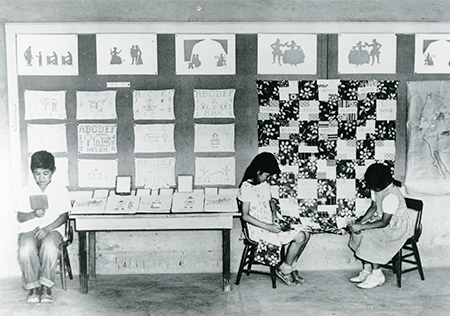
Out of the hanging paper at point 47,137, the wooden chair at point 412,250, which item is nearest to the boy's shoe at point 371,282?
the wooden chair at point 412,250

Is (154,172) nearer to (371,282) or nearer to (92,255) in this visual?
(92,255)

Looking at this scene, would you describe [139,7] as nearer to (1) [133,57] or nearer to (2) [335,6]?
(1) [133,57]

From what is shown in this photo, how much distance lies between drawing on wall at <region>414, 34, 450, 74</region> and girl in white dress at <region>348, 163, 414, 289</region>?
1.19m

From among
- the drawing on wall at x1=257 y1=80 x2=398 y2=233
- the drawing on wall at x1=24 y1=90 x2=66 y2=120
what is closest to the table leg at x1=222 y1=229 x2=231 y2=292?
the drawing on wall at x1=257 y1=80 x2=398 y2=233

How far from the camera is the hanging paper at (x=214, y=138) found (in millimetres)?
5309

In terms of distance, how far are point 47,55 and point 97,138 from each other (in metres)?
0.90

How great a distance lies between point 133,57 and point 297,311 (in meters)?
2.73

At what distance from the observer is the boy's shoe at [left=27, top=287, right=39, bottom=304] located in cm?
456

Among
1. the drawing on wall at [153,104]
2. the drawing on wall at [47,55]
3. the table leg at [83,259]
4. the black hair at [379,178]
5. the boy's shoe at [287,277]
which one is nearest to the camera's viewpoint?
the table leg at [83,259]

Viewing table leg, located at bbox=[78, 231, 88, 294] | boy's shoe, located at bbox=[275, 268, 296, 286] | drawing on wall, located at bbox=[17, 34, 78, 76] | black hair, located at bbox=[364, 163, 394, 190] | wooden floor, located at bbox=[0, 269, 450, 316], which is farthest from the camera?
drawing on wall, located at bbox=[17, 34, 78, 76]

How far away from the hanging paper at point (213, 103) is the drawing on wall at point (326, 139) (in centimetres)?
30

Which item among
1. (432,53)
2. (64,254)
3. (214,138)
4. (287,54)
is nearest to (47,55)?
(214,138)

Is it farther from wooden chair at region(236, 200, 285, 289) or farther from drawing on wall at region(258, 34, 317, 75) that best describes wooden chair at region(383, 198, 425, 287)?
drawing on wall at region(258, 34, 317, 75)

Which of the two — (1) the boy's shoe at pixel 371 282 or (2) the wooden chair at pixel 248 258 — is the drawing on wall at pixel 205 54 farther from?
(1) the boy's shoe at pixel 371 282
